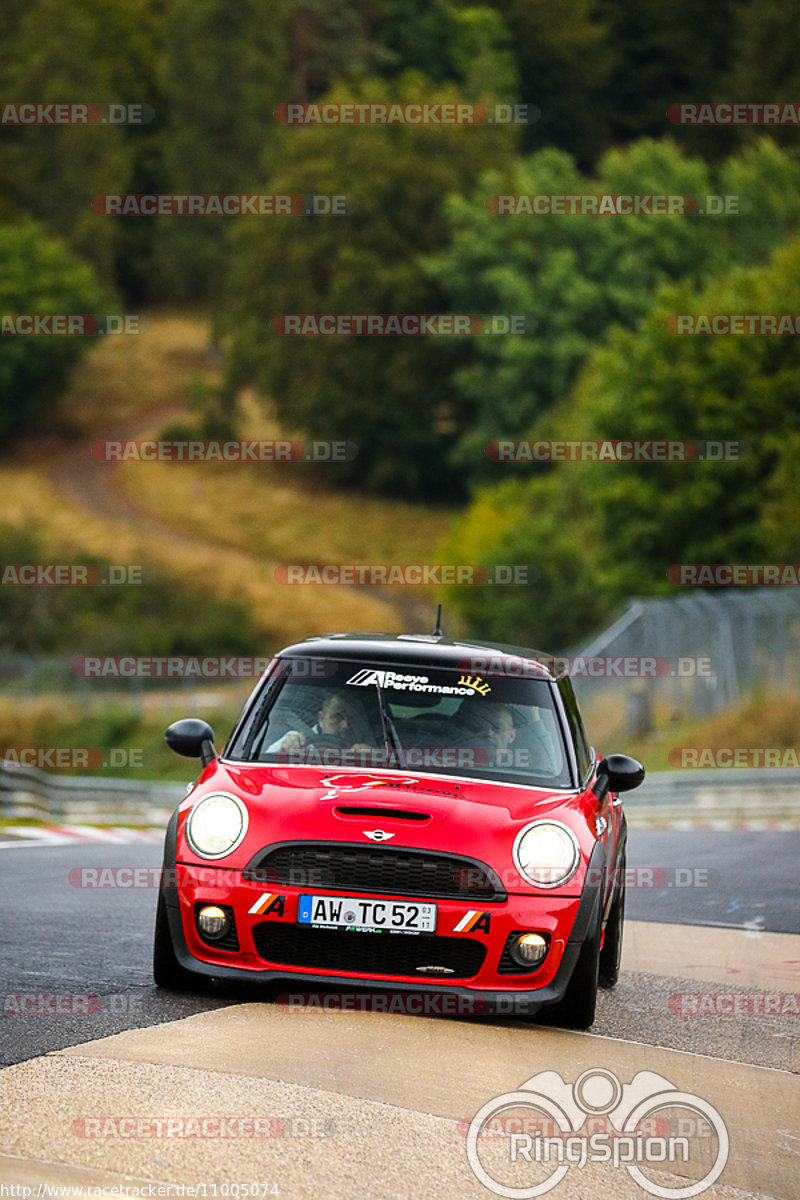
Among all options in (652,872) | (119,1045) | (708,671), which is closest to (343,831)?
(119,1045)

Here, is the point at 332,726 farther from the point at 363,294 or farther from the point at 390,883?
the point at 363,294

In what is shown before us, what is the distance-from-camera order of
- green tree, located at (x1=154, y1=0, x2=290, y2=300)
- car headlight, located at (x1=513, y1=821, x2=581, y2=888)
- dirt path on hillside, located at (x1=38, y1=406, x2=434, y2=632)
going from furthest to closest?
green tree, located at (x1=154, y1=0, x2=290, y2=300), dirt path on hillside, located at (x1=38, y1=406, x2=434, y2=632), car headlight, located at (x1=513, y1=821, x2=581, y2=888)

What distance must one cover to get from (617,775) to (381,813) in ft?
5.44

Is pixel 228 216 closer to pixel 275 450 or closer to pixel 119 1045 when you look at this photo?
pixel 275 450

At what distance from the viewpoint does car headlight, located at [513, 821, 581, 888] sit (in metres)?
7.98

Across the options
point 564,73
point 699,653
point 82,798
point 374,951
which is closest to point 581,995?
point 374,951

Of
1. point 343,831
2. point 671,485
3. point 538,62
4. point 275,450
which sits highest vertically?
point 538,62

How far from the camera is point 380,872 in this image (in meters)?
7.86

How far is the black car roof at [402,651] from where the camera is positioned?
930 cm

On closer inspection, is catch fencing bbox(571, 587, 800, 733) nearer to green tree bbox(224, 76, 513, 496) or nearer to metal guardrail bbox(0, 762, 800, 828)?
metal guardrail bbox(0, 762, 800, 828)

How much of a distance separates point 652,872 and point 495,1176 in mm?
10853

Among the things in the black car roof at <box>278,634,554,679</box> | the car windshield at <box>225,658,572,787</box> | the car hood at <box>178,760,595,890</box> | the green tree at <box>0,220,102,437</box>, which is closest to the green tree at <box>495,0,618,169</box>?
the green tree at <box>0,220,102,437</box>

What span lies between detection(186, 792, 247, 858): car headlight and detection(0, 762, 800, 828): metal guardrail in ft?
62.5

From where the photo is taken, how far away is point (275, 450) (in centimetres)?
8669
